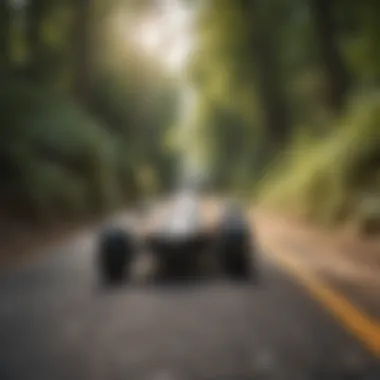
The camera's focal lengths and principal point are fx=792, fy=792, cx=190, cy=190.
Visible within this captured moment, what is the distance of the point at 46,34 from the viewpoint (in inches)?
145

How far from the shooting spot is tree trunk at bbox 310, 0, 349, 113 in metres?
3.06

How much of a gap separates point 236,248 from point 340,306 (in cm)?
113

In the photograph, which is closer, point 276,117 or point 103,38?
point 103,38

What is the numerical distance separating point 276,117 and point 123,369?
2611 mm

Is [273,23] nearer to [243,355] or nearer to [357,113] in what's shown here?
[357,113]

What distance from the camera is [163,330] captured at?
10.6 feet

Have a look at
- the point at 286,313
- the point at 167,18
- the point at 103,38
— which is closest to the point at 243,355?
the point at 286,313

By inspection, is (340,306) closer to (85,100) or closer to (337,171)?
(337,171)

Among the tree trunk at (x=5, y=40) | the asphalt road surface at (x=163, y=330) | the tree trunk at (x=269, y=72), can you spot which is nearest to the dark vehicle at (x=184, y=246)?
the asphalt road surface at (x=163, y=330)

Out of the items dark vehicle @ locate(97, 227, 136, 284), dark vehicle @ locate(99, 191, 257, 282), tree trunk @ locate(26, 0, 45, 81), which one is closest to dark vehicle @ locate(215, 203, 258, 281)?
dark vehicle @ locate(99, 191, 257, 282)

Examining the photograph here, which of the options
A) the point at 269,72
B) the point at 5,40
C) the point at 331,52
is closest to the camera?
the point at 331,52

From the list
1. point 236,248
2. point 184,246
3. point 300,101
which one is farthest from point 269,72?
point 184,246

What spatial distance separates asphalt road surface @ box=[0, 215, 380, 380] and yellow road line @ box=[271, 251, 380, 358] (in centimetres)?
4

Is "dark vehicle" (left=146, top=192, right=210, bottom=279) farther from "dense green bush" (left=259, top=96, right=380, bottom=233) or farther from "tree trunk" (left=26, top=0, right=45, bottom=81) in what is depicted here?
"tree trunk" (left=26, top=0, right=45, bottom=81)
